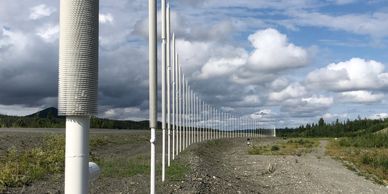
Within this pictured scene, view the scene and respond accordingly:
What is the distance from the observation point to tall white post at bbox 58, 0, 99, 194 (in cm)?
488

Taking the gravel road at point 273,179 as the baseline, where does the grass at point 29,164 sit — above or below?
above

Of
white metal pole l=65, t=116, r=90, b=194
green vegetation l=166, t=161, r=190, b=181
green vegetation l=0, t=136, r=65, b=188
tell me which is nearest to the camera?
white metal pole l=65, t=116, r=90, b=194

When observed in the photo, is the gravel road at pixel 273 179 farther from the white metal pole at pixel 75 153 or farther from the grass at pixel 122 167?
the white metal pole at pixel 75 153

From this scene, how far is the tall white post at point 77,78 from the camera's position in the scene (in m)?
4.88

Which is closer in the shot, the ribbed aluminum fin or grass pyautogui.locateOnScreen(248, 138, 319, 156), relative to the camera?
the ribbed aluminum fin

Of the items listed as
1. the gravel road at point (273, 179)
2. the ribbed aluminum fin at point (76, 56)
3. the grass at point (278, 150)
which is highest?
the ribbed aluminum fin at point (76, 56)

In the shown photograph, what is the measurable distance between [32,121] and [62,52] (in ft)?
148

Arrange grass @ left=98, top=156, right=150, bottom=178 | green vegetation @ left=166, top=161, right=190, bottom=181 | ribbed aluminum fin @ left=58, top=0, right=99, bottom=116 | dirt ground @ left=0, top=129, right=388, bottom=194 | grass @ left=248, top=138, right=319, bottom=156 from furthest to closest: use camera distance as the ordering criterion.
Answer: grass @ left=248, top=138, right=319, bottom=156
green vegetation @ left=166, top=161, right=190, bottom=181
grass @ left=98, top=156, right=150, bottom=178
dirt ground @ left=0, top=129, right=388, bottom=194
ribbed aluminum fin @ left=58, top=0, right=99, bottom=116

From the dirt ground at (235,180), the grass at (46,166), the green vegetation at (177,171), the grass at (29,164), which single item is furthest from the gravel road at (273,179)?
the grass at (29,164)

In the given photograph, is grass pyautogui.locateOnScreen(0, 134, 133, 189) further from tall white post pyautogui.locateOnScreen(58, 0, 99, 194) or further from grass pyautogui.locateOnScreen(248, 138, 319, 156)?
grass pyautogui.locateOnScreen(248, 138, 319, 156)

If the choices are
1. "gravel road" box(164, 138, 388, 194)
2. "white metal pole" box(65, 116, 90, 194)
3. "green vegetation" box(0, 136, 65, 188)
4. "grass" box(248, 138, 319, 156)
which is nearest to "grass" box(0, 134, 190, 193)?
"green vegetation" box(0, 136, 65, 188)

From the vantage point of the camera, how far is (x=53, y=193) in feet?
45.0

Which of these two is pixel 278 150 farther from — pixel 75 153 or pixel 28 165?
pixel 75 153

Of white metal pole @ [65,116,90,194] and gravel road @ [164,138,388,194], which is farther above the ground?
white metal pole @ [65,116,90,194]
